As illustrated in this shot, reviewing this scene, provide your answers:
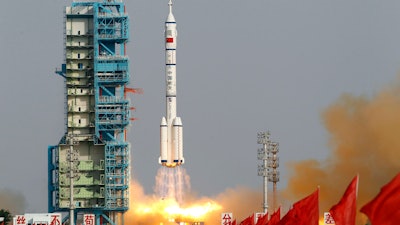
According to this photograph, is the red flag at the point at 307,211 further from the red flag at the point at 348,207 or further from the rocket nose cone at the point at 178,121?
Result: the rocket nose cone at the point at 178,121

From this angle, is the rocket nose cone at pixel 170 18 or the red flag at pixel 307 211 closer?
the red flag at pixel 307 211

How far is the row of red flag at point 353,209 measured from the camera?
32875 mm

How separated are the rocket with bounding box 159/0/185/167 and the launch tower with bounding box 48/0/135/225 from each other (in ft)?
25.8

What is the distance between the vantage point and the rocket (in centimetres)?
12569

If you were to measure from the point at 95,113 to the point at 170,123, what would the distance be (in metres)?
10.4

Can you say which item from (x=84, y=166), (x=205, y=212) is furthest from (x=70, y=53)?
(x=205, y=212)

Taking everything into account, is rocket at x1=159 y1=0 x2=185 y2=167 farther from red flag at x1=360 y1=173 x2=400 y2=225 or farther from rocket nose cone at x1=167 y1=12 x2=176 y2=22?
red flag at x1=360 y1=173 x2=400 y2=225

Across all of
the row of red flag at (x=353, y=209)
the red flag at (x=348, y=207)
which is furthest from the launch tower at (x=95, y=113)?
the red flag at (x=348, y=207)

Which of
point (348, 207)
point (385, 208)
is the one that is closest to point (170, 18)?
point (348, 207)

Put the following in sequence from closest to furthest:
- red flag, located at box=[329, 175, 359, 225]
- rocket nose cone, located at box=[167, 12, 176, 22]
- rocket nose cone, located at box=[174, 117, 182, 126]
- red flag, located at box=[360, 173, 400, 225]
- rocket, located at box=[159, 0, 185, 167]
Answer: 1. red flag, located at box=[360, 173, 400, 225]
2. red flag, located at box=[329, 175, 359, 225]
3. rocket nose cone, located at box=[174, 117, 182, 126]
4. rocket, located at box=[159, 0, 185, 167]
5. rocket nose cone, located at box=[167, 12, 176, 22]

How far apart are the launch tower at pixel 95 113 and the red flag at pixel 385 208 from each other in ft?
329

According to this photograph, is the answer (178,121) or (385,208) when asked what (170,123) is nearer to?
(178,121)

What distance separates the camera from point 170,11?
128875mm

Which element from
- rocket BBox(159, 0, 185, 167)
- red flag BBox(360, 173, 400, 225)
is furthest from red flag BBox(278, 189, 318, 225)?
rocket BBox(159, 0, 185, 167)
